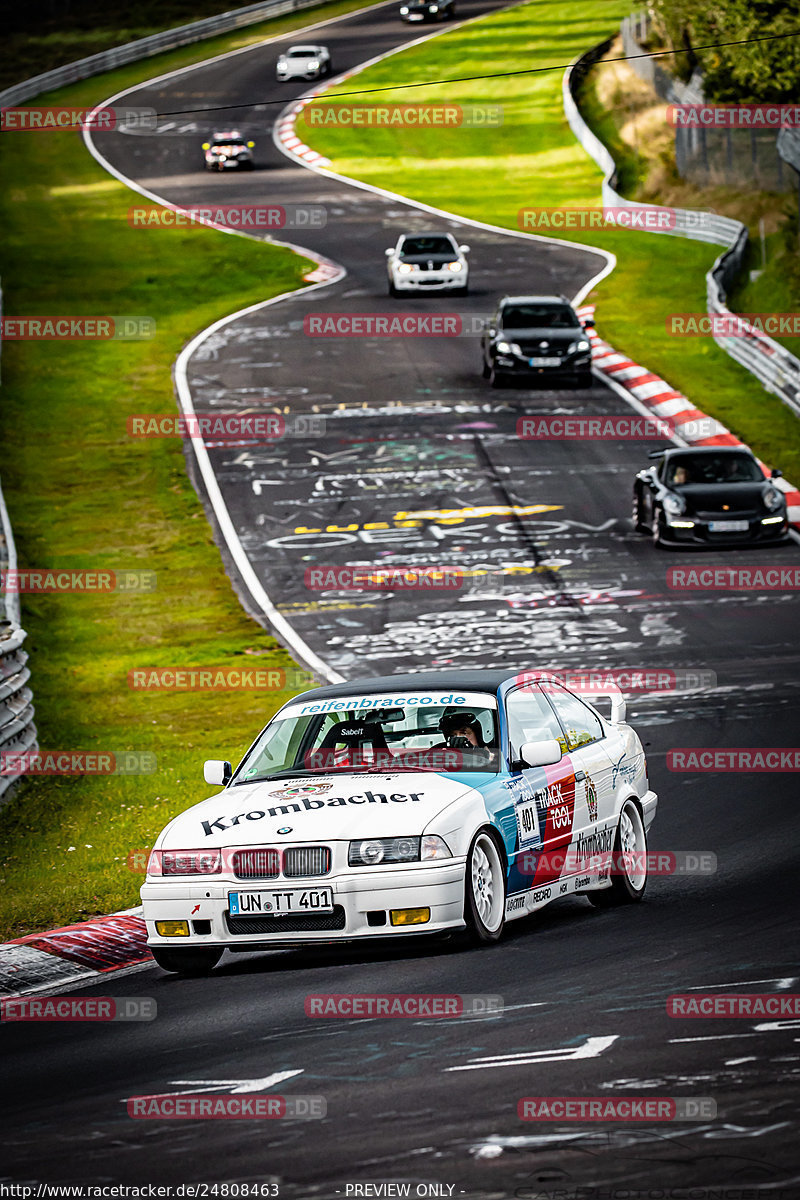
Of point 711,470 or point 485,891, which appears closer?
point 485,891

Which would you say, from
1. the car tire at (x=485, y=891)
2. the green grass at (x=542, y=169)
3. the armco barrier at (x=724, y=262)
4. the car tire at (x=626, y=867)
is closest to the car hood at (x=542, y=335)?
the green grass at (x=542, y=169)

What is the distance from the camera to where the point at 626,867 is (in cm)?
1043

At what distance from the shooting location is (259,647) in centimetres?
2134

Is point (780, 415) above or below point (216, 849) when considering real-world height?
below

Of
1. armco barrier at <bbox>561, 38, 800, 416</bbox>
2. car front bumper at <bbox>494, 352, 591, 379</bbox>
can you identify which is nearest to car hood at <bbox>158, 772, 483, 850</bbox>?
armco barrier at <bbox>561, 38, 800, 416</bbox>

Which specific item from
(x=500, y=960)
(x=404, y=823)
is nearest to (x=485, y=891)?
(x=500, y=960)

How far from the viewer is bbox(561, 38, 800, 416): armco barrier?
32531 millimetres

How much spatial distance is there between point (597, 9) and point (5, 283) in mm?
42193

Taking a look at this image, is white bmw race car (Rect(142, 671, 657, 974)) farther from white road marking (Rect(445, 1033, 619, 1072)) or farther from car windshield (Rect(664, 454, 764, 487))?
car windshield (Rect(664, 454, 764, 487))

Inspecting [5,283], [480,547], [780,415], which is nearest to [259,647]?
[480,547]

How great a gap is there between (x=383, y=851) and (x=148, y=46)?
249 feet

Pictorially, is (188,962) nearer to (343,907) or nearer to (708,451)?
(343,907)

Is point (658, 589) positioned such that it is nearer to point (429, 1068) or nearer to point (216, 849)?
point (216, 849)

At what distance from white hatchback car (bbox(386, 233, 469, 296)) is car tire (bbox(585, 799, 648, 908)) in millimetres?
31290
